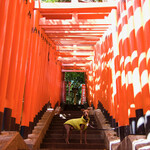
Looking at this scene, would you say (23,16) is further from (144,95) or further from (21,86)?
(144,95)

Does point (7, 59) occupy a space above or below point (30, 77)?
above

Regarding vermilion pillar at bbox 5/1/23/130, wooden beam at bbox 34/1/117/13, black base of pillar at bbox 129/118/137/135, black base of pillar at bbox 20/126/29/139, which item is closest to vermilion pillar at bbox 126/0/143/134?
black base of pillar at bbox 129/118/137/135

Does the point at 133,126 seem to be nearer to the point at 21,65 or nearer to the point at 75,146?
the point at 75,146

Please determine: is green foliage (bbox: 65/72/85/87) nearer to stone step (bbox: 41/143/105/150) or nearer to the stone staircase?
the stone staircase

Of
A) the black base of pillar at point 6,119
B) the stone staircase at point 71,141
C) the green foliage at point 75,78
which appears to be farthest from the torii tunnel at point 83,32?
the green foliage at point 75,78

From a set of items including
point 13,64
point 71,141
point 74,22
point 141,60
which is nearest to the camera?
point 141,60

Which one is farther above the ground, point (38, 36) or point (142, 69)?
point (38, 36)

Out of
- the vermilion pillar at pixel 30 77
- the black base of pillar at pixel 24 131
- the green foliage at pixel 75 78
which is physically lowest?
the black base of pillar at pixel 24 131

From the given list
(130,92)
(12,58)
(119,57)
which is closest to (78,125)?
(130,92)

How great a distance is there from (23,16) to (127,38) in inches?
115

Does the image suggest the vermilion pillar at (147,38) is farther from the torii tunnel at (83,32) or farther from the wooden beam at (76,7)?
the wooden beam at (76,7)

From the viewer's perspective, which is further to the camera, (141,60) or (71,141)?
(71,141)

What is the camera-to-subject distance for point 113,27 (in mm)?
5840

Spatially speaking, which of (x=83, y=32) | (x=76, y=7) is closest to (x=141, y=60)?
(x=76, y=7)
